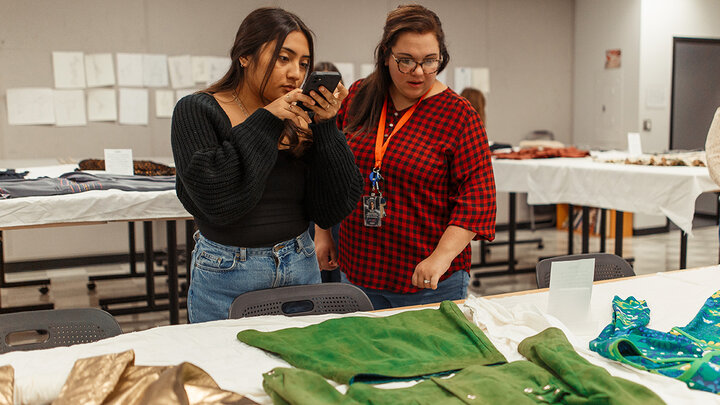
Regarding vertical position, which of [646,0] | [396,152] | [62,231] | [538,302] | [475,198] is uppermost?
[646,0]

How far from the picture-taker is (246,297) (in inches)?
64.7

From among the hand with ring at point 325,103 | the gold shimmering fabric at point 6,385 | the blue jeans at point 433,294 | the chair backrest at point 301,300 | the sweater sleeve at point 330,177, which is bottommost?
the blue jeans at point 433,294

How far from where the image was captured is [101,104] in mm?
5828

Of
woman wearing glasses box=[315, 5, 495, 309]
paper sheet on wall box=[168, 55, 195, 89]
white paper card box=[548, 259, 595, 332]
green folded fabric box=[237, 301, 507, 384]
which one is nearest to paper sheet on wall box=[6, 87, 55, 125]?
paper sheet on wall box=[168, 55, 195, 89]

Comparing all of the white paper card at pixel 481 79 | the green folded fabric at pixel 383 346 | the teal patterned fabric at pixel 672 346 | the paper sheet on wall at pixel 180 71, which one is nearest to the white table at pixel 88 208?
the green folded fabric at pixel 383 346

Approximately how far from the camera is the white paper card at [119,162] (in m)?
3.59

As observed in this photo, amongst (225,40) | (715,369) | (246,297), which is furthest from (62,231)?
(715,369)

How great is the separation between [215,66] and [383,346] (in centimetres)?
535

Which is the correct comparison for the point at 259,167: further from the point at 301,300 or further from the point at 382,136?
the point at 382,136

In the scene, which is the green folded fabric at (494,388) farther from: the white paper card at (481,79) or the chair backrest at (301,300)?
the white paper card at (481,79)

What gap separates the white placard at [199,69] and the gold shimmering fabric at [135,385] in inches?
211

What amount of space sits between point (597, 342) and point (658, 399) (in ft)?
0.93

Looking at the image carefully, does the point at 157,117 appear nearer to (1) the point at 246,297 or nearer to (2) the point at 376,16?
(2) the point at 376,16

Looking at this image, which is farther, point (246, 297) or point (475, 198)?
point (475, 198)
